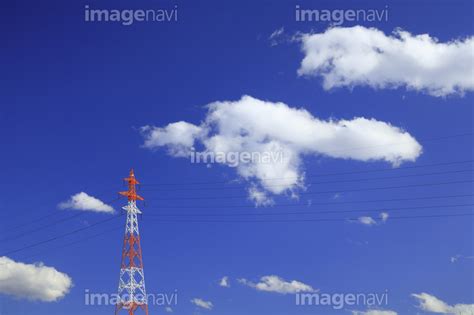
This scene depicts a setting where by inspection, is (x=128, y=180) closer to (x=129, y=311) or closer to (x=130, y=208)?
(x=130, y=208)

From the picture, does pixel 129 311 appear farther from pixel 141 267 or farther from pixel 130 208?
pixel 130 208

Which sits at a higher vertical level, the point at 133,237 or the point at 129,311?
the point at 133,237

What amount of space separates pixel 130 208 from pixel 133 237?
3392 millimetres

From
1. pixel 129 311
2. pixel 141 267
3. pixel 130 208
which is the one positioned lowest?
pixel 129 311

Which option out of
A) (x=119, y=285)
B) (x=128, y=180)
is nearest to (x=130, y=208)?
(x=128, y=180)

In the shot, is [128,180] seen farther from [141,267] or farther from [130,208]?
[141,267]

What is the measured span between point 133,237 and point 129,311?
329 inches

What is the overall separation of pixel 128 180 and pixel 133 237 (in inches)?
262

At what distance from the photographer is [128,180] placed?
8500 cm

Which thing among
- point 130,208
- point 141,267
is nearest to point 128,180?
point 130,208

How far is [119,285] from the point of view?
82.0 meters

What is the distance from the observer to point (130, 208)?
3322 inches

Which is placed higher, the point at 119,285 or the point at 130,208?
the point at 130,208

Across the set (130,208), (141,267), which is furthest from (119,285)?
(130,208)
